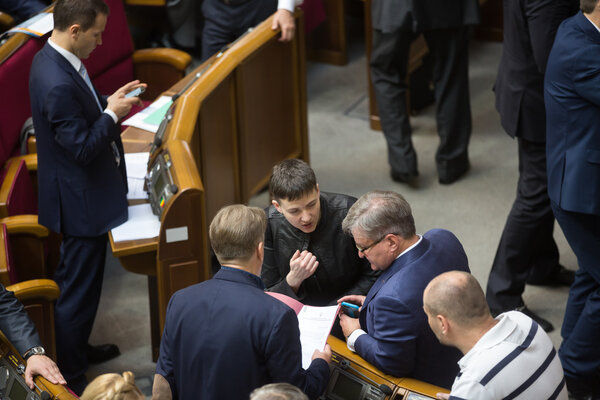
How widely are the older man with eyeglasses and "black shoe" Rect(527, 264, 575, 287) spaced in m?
1.65

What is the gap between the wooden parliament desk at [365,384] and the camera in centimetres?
240

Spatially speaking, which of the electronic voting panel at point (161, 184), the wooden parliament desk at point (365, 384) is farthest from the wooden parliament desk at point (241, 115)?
the wooden parliament desk at point (365, 384)

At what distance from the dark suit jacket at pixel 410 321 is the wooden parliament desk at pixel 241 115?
129cm

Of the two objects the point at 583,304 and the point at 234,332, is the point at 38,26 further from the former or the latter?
the point at 583,304

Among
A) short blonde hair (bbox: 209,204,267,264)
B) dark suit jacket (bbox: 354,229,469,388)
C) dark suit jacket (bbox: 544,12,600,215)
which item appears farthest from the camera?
dark suit jacket (bbox: 544,12,600,215)

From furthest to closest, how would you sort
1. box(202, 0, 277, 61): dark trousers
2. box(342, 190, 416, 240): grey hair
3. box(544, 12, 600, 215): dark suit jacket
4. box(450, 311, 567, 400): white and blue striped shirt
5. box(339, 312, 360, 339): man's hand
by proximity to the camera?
box(202, 0, 277, 61): dark trousers → box(544, 12, 600, 215): dark suit jacket → box(339, 312, 360, 339): man's hand → box(342, 190, 416, 240): grey hair → box(450, 311, 567, 400): white and blue striped shirt

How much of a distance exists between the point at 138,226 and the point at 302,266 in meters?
0.89

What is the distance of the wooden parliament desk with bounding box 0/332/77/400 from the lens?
2.40 metres

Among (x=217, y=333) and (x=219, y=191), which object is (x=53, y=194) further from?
(x=217, y=333)

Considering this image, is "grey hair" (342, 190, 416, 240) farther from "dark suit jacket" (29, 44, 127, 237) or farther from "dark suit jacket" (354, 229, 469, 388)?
"dark suit jacket" (29, 44, 127, 237)

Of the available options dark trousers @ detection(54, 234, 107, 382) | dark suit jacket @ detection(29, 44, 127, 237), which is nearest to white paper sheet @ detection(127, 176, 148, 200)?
dark suit jacket @ detection(29, 44, 127, 237)

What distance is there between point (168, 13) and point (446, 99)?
7.70 ft

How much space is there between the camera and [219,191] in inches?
158

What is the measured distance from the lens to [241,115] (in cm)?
416
